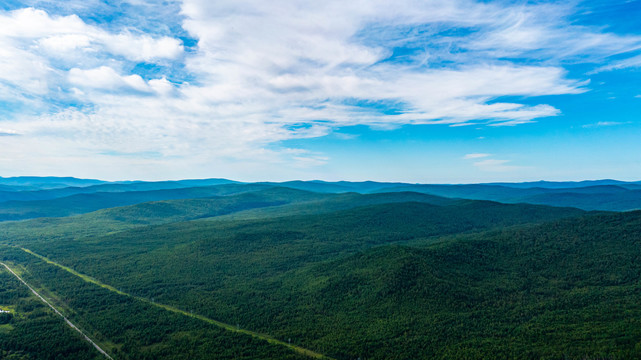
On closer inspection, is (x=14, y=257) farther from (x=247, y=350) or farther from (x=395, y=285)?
(x=395, y=285)

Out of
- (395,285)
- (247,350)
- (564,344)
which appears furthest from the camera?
(395,285)

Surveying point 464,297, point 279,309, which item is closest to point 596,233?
point 464,297

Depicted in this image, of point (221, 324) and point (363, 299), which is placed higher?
point (363, 299)

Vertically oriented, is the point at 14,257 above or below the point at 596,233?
below

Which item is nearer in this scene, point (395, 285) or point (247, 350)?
point (247, 350)

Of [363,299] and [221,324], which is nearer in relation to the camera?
[221,324]

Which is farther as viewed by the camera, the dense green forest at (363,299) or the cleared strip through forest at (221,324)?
the dense green forest at (363,299)

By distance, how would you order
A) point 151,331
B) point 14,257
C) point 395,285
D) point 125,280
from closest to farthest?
point 151,331, point 395,285, point 125,280, point 14,257

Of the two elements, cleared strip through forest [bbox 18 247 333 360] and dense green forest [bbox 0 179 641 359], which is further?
dense green forest [bbox 0 179 641 359]
